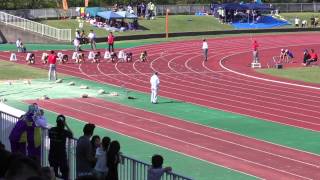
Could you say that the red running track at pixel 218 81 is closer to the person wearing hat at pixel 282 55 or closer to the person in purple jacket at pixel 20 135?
the person wearing hat at pixel 282 55

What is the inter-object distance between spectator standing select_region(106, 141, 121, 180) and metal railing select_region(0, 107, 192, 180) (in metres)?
0.45

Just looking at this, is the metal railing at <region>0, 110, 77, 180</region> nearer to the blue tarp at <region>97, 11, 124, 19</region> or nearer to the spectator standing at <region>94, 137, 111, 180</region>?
the spectator standing at <region>94, 137, 111, 180</region>

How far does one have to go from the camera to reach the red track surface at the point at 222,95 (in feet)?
61.6

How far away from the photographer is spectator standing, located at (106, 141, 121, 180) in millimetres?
10821

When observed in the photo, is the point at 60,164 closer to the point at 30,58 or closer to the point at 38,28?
the point at 30,58

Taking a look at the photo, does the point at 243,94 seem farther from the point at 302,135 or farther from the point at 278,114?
the point at 302,135

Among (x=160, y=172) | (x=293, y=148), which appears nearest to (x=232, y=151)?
(x=293, y=148)

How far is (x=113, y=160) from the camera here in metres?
10.8

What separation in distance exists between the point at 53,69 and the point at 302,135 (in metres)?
16.6

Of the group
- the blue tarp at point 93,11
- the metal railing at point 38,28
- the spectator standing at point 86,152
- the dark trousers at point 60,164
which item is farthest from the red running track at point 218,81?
the spectator standing at point 86,152

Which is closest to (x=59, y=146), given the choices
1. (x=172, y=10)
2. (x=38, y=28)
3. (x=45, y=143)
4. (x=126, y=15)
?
(x=45, y=143)

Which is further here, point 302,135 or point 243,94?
point 243,94

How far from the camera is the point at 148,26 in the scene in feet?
231

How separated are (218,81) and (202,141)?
1637cm
